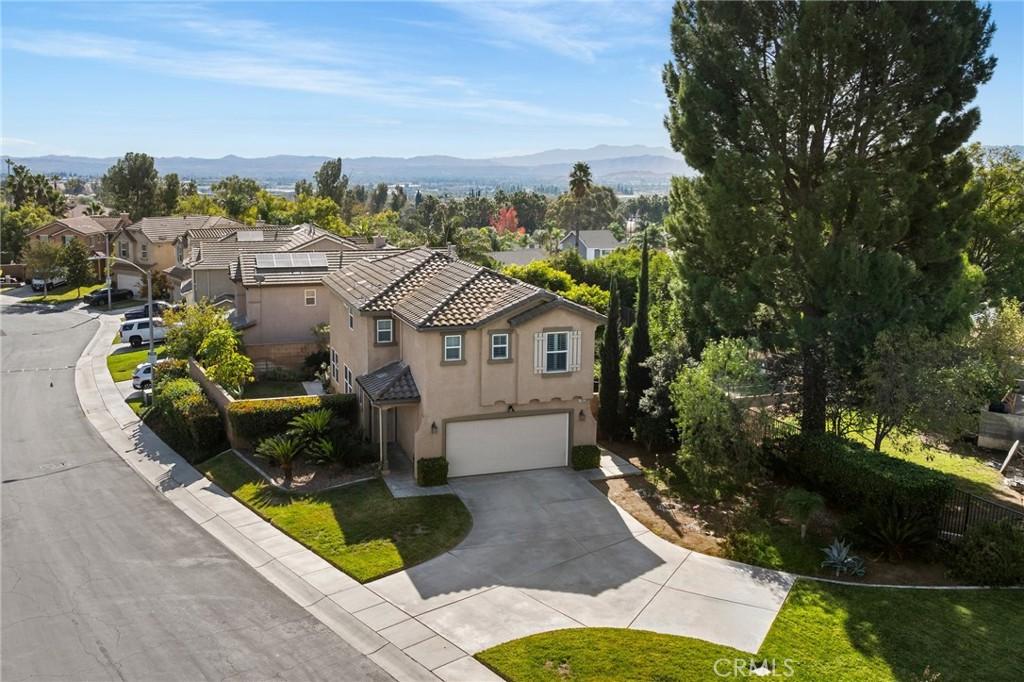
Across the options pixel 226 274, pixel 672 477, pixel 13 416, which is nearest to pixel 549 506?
pixel 672 477

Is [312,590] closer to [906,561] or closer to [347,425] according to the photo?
[347,425]

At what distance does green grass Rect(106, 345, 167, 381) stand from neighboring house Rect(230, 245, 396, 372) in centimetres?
572

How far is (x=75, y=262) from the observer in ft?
218

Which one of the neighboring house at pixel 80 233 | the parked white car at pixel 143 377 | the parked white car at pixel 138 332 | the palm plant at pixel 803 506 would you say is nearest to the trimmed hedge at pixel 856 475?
the palm plant at pixel 803 506

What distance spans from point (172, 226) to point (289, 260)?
34775mm

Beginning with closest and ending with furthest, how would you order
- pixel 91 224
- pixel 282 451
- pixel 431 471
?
1. pixel 431 471
2. pixel 282 451
3. pixel 91 224

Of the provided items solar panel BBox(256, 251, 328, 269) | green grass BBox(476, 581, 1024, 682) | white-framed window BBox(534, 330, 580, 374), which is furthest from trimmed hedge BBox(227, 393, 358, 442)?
solar panel BBox(256, 251, 328, 269)

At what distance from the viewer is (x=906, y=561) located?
18.1 metres

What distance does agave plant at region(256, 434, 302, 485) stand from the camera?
23578 millimetres

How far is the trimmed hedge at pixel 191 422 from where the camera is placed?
88.3ft

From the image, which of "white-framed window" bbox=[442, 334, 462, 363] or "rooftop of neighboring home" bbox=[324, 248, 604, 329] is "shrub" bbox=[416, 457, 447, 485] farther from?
"rooftop of neighboring home" bbox=[324, 248, 604, 329]

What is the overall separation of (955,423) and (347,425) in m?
17.7

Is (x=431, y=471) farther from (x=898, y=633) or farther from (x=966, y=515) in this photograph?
(x=966, y=515)

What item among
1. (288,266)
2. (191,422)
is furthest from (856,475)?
(288,266)
